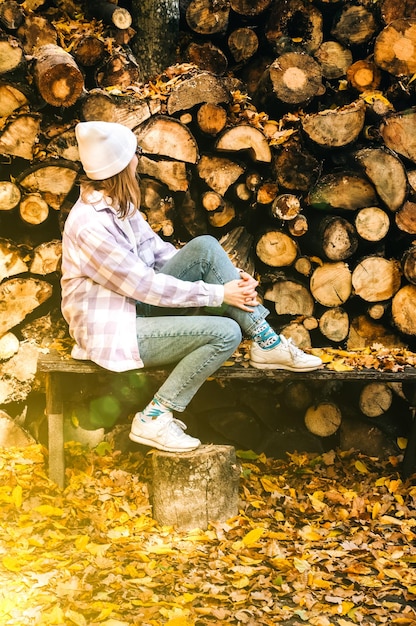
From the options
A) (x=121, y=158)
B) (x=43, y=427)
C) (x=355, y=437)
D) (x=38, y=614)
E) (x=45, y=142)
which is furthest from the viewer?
(x=355, y=437)

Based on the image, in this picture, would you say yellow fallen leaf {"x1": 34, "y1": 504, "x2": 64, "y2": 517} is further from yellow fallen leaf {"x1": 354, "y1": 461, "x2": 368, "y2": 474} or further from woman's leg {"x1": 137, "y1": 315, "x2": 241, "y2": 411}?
yellow fallen leaf {"x1": 354, "y1": 461, "x2": 368, "y2": 474}

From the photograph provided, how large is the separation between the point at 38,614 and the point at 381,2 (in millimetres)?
4101

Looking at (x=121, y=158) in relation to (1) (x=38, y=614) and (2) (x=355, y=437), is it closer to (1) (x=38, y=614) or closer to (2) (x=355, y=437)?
(1) (x=38, y=614)

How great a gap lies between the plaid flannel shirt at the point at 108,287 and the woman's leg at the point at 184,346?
7 cm

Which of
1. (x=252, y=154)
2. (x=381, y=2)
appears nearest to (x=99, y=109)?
(x=252, y=154)

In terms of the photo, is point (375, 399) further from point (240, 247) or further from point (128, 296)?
point (128, 296)

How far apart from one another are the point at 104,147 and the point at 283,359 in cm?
138

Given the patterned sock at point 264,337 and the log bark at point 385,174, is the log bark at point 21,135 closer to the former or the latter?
the patterned sock at point 264,337

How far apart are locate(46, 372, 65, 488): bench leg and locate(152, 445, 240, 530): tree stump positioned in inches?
21.8

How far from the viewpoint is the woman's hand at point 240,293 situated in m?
2.97

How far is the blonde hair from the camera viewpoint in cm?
280

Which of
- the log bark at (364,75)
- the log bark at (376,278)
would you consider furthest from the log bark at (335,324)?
the log bark at (364,75)

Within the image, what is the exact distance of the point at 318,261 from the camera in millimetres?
3688

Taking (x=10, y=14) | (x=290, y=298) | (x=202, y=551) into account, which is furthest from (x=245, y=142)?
(x=202, y=551)
